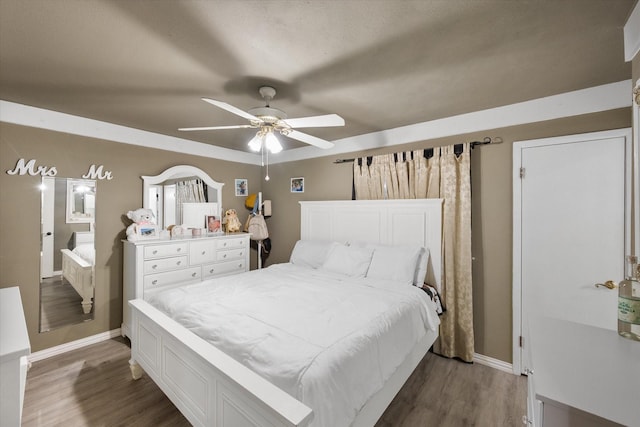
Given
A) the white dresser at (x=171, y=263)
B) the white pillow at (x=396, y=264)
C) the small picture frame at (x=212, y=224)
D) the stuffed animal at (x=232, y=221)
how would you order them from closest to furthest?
the white pillow at (x=396, y=264)
the white dresser at (x=171, y=263)
the small picture frame at (x=212, y=224)
the stuffed animal at (x=232, y=221)

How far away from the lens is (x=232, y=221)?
410 centimetres

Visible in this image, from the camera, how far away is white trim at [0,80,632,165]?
6.97 ft

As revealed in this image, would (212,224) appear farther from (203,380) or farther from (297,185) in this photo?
(203,380)

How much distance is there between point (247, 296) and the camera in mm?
2129

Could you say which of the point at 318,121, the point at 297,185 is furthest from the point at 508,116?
the point at 297,185

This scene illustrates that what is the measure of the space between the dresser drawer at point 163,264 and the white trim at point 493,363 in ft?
11.1

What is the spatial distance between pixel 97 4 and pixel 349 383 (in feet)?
7.17

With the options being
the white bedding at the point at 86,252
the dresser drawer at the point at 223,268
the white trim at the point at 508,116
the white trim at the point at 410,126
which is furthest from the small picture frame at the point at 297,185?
the white bedding at the point at 86,252

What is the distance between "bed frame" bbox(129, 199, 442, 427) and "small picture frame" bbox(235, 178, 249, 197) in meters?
2.20

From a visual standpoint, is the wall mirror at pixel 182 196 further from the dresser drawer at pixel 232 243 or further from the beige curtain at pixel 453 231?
the beige curtain at pixel 453 231

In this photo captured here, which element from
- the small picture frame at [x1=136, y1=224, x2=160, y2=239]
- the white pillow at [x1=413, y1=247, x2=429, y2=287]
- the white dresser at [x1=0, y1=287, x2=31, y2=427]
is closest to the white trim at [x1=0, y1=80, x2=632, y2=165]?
the small picture frame at [x1=136, y1=224, x2=160, y2=239]

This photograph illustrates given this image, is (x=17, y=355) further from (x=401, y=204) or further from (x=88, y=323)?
(x=401, y=204)

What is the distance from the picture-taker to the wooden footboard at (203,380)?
3.68ft

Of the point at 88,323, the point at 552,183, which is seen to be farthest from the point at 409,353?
the point at 88,323
